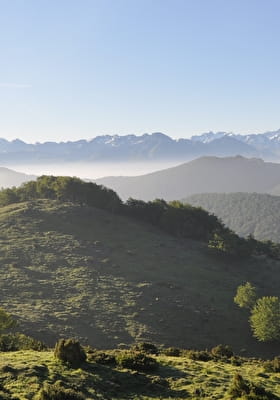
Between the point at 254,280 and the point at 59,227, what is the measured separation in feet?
179

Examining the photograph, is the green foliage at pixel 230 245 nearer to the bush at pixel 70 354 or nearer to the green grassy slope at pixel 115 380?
the green grassy slope at pixel 115 380

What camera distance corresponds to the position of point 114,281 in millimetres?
89250

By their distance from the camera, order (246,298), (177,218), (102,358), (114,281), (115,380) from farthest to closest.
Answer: (177,218), (114,281), (246,298), (102,358), (115,380)

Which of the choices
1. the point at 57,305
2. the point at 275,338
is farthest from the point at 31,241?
the point at 275,338

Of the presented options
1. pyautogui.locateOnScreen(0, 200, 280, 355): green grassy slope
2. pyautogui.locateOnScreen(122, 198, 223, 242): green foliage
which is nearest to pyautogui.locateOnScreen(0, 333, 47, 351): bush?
pyautogui.locateOnScreen(0, 200, 280, 355): green grassy slope

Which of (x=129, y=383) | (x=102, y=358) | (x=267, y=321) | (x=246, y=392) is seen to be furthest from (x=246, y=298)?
(x=129, y=383)

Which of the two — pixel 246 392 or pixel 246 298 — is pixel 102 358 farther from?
pixel 246 298

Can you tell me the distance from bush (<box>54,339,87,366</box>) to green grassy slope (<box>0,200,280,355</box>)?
1376 inches

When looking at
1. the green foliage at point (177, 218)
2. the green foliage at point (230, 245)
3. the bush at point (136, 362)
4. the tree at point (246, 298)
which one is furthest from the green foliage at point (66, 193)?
the bush at point (136, 362)

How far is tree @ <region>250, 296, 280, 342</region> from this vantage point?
7212 cm

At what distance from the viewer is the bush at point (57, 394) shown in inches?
868

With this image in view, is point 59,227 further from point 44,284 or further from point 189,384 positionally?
point 189,384

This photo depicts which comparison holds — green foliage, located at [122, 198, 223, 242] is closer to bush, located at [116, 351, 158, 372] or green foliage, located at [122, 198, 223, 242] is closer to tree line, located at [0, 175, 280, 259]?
tree line, located at [0, 175, 280, 259]

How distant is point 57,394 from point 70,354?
6.82 metres
